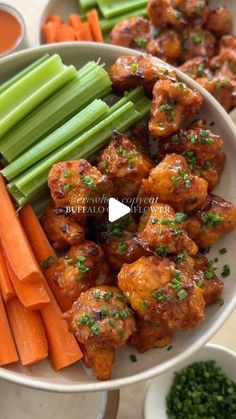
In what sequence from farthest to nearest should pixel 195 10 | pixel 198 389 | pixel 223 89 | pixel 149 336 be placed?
pixel 195 10, pixel 223 89, pixel 198 389, pixel 149 336

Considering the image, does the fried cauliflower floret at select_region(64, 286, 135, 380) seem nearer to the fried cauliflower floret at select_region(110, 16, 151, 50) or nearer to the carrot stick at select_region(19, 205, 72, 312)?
the carrot stick at select_region(19, 205, 72, 312)

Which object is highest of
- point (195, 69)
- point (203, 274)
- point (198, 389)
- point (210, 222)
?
point (195, 69)

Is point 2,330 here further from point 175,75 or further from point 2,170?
point 175,75

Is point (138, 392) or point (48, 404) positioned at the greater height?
point (48, 404)

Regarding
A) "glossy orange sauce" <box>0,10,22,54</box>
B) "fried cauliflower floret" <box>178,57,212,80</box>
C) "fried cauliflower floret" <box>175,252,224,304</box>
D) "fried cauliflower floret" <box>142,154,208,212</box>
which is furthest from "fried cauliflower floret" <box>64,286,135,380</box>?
"glossy orange sauce" <box>0,10,22,54</box>

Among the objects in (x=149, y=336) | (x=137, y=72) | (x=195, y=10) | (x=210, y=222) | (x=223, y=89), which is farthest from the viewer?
(x=195, y=10)

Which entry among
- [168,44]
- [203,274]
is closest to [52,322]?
[203,274]

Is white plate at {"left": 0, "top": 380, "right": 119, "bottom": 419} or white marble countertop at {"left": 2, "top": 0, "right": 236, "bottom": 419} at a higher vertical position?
white plate at {"left": 0, "top": 380, "right": 119, "bottom": 419}

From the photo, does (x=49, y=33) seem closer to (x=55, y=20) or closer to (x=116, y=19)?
(x=55, y=20)
